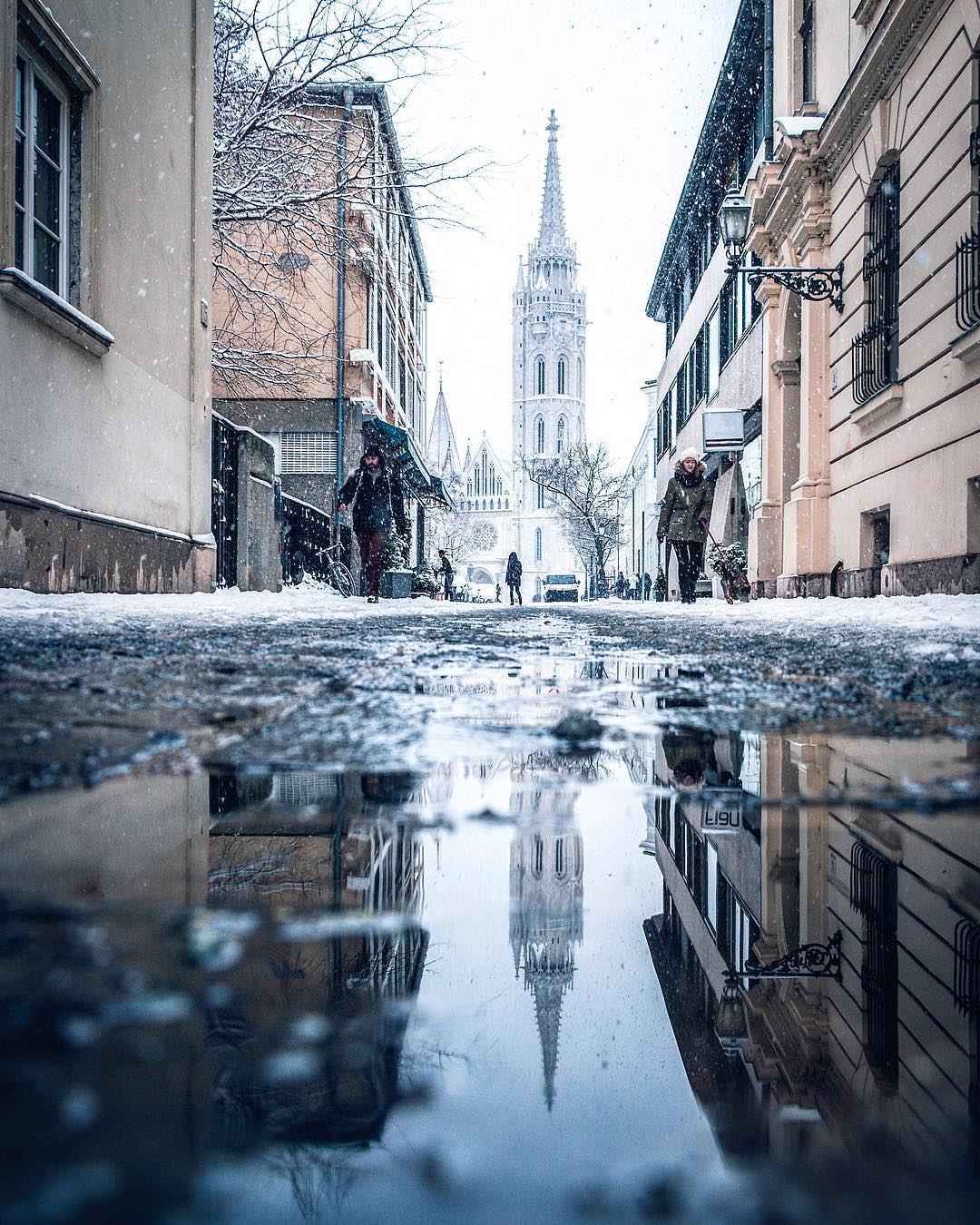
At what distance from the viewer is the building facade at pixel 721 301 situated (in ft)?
58.4

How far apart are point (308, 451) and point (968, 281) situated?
61.8 feet

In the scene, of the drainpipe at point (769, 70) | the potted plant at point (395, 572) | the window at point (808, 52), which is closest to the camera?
the window at point (808, 52)

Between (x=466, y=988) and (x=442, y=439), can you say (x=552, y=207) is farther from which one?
(x=466, y=988)

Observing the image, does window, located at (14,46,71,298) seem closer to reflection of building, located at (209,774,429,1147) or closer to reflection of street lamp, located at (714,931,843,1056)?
reflection of building, located at (209,774,429,1147)

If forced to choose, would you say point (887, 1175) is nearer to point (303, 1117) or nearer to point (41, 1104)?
point (303, 1117)

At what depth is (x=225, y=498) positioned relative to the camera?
1219cm

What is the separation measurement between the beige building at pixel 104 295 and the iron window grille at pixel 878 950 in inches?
228

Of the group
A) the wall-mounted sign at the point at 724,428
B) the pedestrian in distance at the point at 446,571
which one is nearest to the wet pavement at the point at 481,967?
the wall-mounted sign at the point at 724,428

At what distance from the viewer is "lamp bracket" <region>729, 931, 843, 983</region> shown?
917mm

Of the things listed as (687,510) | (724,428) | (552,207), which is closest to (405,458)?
(724,428)

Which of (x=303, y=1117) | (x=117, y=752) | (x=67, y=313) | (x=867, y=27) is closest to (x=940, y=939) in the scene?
(x=303, y=1117)

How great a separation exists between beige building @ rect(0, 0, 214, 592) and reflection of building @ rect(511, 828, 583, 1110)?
5.52 meters

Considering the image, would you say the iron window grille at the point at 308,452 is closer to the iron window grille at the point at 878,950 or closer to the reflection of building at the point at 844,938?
the reflection of building at the point at 844,938

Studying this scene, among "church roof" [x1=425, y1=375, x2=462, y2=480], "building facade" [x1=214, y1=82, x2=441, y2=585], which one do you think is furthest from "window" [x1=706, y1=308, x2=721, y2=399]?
"church roof" [x1=425, y1=375, x2=462, y2=480]
